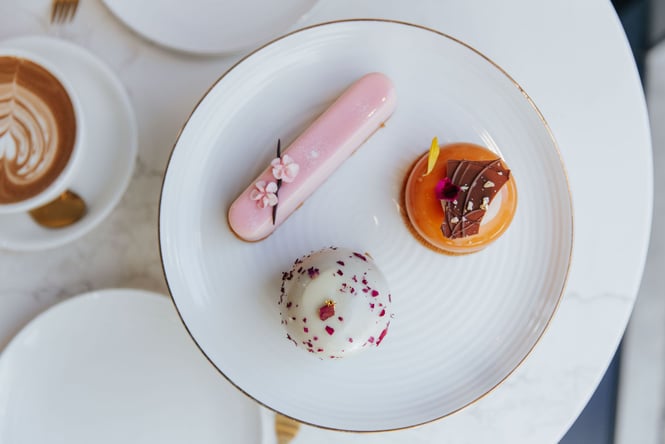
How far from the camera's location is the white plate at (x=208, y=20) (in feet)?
2.90

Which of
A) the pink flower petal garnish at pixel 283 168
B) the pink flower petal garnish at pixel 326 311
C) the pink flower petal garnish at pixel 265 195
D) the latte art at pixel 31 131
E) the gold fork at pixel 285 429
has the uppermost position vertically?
the pink flower petal garnish at pixel 283 168

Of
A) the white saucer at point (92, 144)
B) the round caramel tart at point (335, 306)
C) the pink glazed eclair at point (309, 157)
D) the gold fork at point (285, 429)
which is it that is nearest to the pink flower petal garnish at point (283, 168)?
the pink glazed eclair at point (309, 157)

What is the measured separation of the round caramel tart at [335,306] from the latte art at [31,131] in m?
0.36

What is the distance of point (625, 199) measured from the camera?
0.94 meters

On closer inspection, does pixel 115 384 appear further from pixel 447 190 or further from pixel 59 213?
pixel 447 190

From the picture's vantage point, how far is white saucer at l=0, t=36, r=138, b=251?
866 millimetres

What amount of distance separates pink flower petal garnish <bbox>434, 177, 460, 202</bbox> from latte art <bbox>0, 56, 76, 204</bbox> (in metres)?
0.49

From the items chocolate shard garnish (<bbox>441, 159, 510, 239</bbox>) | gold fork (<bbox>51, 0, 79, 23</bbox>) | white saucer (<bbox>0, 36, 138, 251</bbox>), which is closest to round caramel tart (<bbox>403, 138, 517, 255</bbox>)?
chocolate shard garnish (<bbox>441, 159, 510, 239</bbox>)

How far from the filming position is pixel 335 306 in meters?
0.77

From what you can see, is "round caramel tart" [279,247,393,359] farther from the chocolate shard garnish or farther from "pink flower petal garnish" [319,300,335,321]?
the chocolate shard garnish

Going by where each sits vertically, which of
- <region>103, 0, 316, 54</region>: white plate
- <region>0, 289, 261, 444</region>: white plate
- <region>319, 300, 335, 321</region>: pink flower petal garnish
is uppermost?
<region>103, 0, 316, 54</region>: white plate

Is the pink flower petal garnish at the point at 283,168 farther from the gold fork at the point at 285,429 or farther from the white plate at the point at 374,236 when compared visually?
the gold fork at the point at 285,429

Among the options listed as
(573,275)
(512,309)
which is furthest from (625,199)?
(512,309)

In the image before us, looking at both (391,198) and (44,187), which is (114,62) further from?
(391,198)
